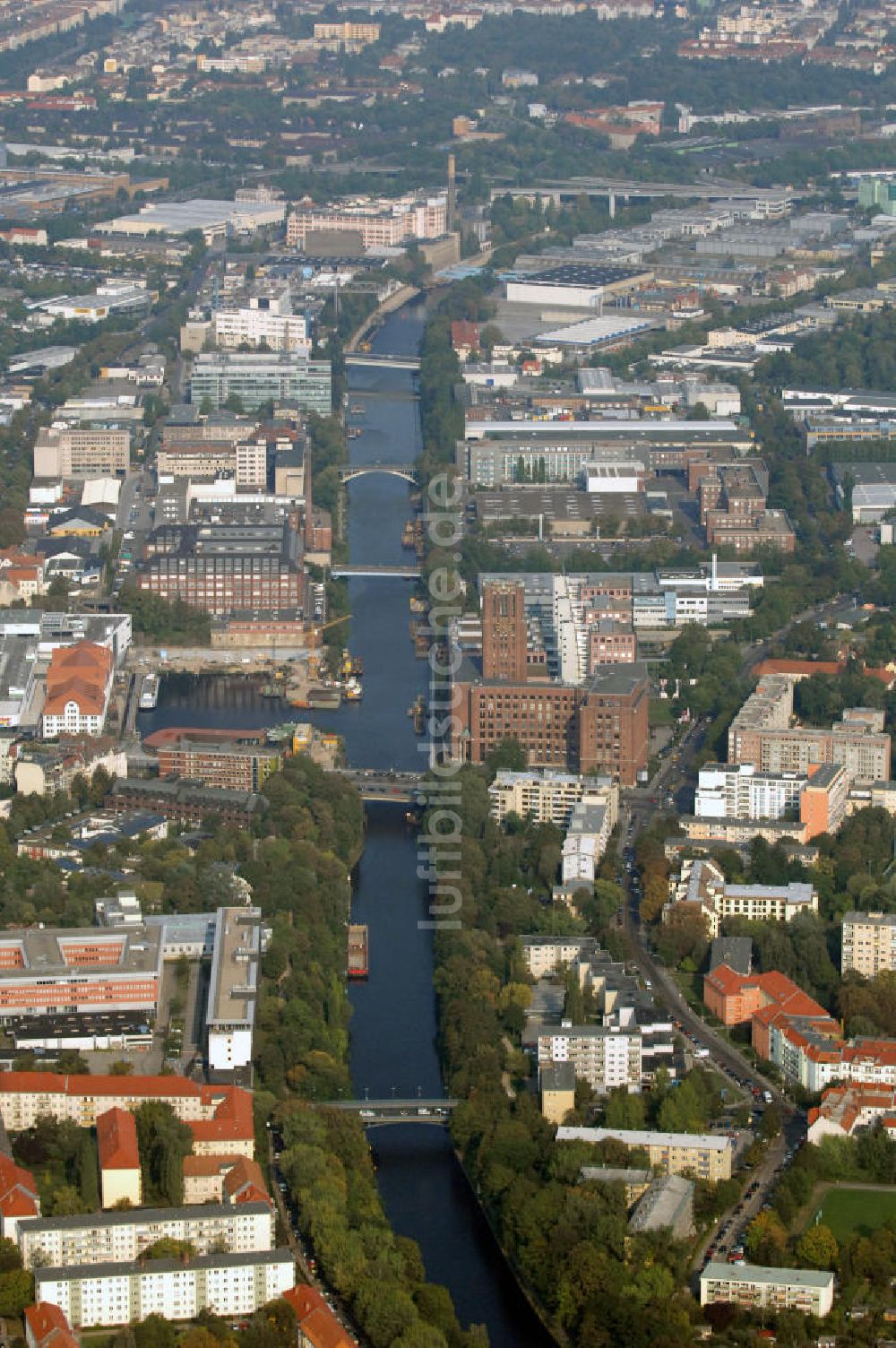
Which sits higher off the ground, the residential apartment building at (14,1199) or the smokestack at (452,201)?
the smokestack at (452,201)

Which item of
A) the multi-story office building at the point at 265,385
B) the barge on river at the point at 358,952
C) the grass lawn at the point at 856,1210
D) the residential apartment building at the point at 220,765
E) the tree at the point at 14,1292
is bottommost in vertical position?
the tree at the point at 14,1292

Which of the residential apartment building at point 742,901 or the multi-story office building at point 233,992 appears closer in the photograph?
the multi-story office building at point 233,992

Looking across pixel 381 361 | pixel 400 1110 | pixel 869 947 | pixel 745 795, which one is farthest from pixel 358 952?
pixel 381 361

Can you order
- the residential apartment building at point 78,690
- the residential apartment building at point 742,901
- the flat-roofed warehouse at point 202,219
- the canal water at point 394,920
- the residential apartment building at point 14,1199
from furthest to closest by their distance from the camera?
the flat-roofed warehouse at point 202,219 → the residential apartment building at point 78,690 → the residential apartment building at point 742,901 → the canal water at point 394,920 → the residential apartment building at point 14,1199

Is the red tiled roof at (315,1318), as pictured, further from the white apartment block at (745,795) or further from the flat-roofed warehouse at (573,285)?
the flat-roofed warehouse at (573,285)

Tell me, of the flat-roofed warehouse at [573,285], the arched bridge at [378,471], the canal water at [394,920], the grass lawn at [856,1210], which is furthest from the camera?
the flat-roofed warehouse at [573,285]

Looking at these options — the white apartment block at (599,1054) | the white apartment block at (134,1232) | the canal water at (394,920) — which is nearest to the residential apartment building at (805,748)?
the canal water at (394,920)
